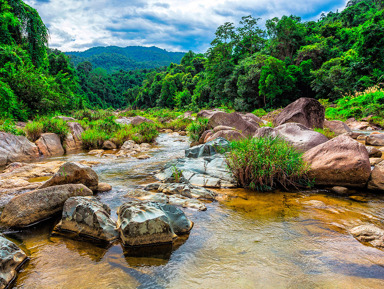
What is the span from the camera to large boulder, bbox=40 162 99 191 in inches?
179

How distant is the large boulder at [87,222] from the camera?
308 centimetres

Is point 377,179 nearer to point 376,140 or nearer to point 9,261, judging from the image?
point 9,261

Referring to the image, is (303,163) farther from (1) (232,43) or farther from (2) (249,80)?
(1) (232,43)

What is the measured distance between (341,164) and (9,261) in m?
5.74

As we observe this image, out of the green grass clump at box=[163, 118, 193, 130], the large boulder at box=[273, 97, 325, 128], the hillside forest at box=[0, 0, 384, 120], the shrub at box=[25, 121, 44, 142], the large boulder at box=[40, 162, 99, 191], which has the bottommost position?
the green grass clump at box=[163, 118, 193, 130]

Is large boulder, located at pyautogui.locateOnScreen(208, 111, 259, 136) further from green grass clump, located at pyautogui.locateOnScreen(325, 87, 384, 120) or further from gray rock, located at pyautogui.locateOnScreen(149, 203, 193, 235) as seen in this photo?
green grass clump, located at pyautogui.locateOnScreen(325, 87, 384, 120)

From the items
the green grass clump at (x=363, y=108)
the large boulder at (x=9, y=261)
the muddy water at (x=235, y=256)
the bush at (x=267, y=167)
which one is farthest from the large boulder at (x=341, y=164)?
the green grass clump at (x=363, y=108)

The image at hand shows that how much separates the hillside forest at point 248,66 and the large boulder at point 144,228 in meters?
12.9

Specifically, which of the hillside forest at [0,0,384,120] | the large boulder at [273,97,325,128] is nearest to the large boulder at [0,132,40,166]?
the hillside forest at [0,0,384,120]

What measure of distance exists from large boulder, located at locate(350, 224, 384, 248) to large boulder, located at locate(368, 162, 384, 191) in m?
2.09

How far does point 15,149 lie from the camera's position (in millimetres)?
8492

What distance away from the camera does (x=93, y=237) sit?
309 cm

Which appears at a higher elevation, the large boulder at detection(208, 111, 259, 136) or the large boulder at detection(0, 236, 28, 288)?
the large boulder at detection(208, 111, 259, 136)

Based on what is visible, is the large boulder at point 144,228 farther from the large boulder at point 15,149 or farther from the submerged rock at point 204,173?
the large boulder at point 15,149
